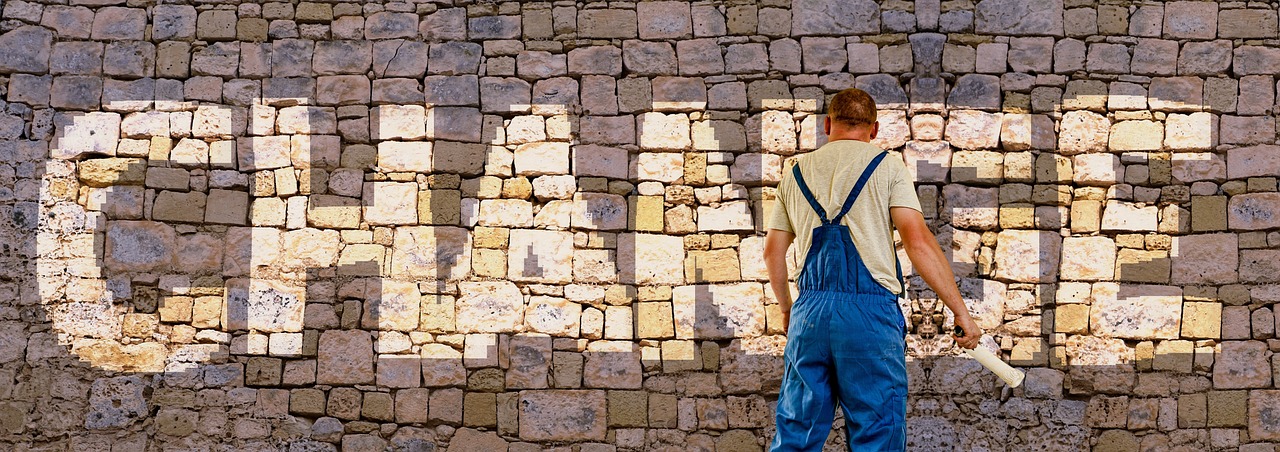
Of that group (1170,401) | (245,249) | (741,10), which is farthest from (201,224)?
(1170,401)

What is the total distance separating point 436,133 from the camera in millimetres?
5027

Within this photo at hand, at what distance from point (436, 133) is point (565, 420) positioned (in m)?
1.49

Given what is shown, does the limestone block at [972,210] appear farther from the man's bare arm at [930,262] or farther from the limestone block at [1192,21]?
the man's bare arm at [930,262]

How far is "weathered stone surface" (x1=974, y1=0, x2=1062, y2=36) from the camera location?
4953 millimetres

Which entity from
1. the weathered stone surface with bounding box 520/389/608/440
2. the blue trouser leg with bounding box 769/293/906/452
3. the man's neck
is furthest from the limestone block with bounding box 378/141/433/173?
the blue trouser leg with bounding box 769/293/906/452

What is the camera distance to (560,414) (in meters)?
4.91

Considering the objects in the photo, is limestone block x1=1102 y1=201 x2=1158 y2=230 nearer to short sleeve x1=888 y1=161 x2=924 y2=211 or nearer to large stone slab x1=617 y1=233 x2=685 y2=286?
short sleeve x1=888 y1=161 x2=924 y2=211

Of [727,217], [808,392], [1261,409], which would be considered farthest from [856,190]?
[1261,409]

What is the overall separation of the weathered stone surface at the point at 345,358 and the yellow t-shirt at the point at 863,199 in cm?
226

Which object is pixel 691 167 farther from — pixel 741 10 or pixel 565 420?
pixel 565 420

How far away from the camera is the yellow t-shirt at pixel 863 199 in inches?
141

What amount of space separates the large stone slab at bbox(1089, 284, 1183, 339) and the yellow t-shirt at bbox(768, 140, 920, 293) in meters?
1.71

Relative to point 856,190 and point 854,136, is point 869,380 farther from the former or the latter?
point 854,136

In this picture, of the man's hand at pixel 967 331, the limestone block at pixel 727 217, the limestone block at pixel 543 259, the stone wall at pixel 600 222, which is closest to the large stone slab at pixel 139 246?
the stone wall at pixel 600 222
